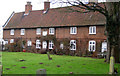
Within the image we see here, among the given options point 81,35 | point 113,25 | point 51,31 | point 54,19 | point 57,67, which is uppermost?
point 54,19

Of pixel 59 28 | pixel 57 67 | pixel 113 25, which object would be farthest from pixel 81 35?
pixel 57 67

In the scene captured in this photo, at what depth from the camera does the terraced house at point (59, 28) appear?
34125mm

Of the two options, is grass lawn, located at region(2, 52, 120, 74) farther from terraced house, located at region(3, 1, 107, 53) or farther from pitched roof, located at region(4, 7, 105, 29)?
pitched roof, located at region(4, 7, 105, 29)

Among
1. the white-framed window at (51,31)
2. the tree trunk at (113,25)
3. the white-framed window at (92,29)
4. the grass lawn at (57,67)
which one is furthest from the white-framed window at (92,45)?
the tree trunk at (113,25)

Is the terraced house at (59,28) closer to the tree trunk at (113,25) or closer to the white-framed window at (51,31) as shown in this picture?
the white-framed window at (51,31)

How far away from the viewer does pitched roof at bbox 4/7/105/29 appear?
117ft

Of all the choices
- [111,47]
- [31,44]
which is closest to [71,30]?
[31,44]

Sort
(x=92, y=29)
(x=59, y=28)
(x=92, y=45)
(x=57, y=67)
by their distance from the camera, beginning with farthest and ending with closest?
(x=59, y=28) → (x=92, y=29) → (x=92, y=45) → (x=57, y=67)

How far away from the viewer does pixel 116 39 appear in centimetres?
1944

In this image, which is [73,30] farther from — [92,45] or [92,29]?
[92,45]

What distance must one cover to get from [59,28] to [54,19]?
3610mm

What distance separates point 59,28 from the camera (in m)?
38.6

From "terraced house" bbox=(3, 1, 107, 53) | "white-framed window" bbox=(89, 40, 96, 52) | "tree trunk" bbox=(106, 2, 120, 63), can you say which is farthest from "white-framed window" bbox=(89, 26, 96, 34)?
"tree trunk" bbox=(106, 2, 120, 63)

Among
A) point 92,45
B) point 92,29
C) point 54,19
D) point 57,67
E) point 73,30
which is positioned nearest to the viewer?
point 57,67
